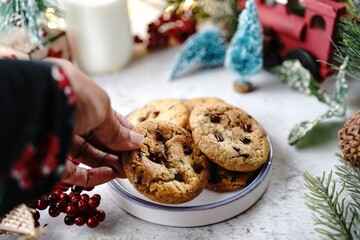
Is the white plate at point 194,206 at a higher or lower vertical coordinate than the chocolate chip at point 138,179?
lower

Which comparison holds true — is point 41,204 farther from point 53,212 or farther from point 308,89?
point 308,89

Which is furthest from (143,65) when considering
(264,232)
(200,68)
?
(264,232)

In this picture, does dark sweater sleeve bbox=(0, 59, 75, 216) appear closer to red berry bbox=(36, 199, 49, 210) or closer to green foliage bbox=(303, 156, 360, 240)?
red berry bbox=(36, 199, 49, 210)

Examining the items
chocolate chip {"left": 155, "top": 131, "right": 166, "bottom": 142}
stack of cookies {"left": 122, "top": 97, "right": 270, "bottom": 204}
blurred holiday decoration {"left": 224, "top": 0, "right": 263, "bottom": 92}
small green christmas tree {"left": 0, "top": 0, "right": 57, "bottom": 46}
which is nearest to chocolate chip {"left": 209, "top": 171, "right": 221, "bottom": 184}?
stack of cookies {"left": 122, "top": 97, "right": 270, "bottom": 204}

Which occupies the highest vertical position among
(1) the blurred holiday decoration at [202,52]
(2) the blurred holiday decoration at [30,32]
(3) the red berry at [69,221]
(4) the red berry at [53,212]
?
(2) the blurred holiday decoration at [30,32]

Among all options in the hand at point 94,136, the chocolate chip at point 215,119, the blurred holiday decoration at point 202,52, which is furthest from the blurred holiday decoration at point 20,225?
the blurred holiday decoration at point 202,52

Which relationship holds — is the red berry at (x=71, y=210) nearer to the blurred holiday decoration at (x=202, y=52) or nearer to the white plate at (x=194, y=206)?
the white plate at (x=194, y=206)

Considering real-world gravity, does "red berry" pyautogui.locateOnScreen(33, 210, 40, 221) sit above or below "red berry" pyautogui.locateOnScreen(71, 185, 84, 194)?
below

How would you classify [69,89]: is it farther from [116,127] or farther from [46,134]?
[116,127]
